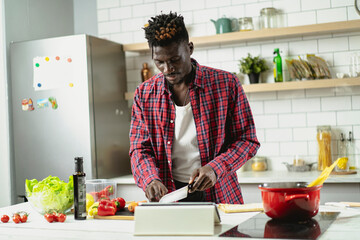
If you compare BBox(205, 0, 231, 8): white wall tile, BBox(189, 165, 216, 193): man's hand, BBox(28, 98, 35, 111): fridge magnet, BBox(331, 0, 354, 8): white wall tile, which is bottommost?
BBox(189, 165, 216, 193): man's hand

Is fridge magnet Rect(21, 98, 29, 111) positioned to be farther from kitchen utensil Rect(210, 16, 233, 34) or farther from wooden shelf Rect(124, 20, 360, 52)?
kitchen utensil Rect(210, 16, 233, 34)

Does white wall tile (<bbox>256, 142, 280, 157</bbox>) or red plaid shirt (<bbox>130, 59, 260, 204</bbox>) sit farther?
white wall tile (<bbox>256, 142, 280, 157</bbox>)

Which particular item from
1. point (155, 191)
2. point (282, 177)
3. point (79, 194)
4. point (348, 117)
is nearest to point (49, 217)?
point (79, 194)

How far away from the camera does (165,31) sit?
220 cm

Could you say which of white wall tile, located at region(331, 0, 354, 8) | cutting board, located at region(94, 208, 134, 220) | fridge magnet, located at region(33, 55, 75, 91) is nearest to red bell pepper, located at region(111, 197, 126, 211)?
cutting board, located at region(94, 208, 134, 220)

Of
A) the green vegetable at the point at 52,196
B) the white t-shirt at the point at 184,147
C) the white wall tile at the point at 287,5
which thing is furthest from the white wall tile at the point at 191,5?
the green vegetable at the point at 52,196

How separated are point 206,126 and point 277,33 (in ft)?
6.20

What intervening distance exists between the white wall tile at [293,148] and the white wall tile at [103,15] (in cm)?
207

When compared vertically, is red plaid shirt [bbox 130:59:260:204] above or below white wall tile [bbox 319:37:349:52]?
below

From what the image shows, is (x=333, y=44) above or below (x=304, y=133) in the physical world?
above

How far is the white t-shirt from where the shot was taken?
95.2 inches

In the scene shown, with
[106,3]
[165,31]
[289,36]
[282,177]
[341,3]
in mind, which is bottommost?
[282,177]

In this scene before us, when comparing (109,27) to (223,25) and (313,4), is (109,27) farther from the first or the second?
(313,4)

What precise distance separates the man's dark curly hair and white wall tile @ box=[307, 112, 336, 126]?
2.22 m
